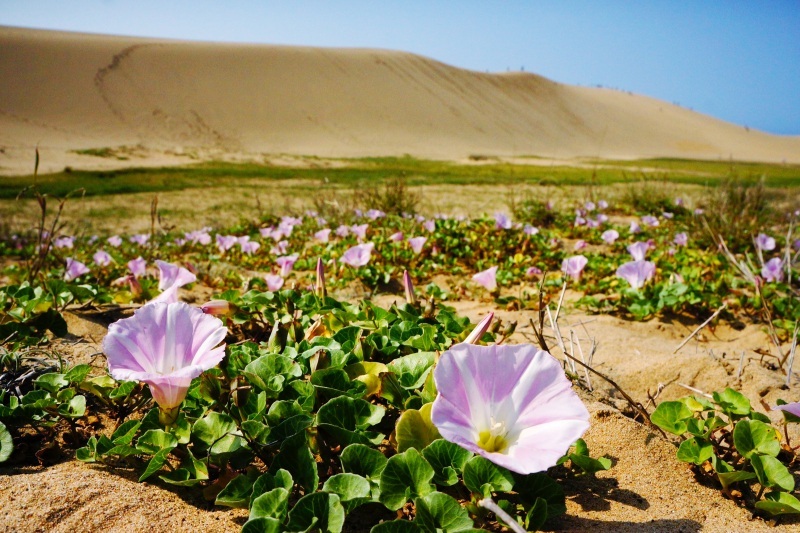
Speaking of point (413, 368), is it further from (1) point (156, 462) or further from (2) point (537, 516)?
(1) point (156, 462)

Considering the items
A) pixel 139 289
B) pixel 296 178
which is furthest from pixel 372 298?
pixel 296 178

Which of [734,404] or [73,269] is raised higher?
[734,404]

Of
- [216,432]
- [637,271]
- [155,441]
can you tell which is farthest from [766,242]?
[155,441]

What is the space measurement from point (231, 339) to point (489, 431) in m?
1.44

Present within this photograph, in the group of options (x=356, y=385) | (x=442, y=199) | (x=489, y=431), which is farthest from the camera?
(x=442, y=199)

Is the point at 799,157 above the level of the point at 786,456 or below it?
above

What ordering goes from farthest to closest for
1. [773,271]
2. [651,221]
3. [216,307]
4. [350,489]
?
[651,221] → [773,271] → [216,307] → [350,489]

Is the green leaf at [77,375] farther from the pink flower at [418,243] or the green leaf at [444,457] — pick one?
the pink flower at [418,243]

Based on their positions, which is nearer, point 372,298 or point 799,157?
point 372,298

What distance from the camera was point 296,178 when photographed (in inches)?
615

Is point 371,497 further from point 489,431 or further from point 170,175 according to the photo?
point 170,175

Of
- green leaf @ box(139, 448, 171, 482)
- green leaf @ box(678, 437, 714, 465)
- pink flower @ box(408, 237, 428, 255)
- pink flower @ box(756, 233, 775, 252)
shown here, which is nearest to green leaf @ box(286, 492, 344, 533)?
green leaf @ box(139, 448, 171, 482)

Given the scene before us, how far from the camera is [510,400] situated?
1.17 metres

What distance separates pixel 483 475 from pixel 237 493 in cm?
53
